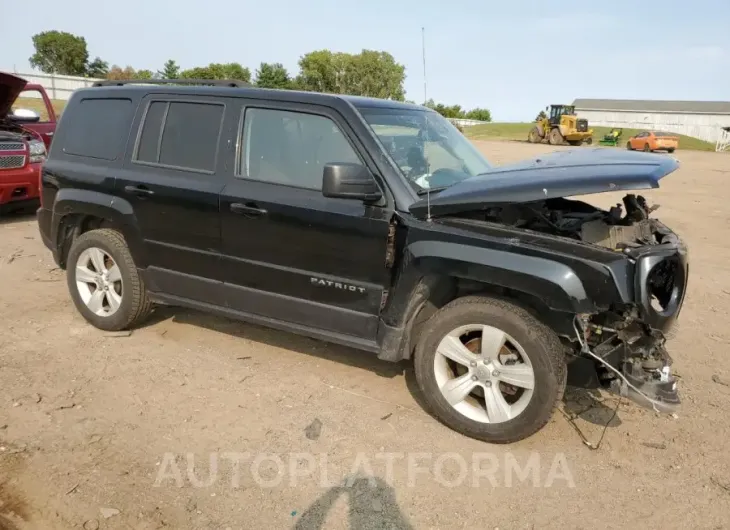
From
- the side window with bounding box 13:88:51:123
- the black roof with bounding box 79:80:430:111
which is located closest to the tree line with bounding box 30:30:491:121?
the side window with bounding box 13:88:51:123

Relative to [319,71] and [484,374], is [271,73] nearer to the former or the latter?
[319,71]

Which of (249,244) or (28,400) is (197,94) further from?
(28,400)

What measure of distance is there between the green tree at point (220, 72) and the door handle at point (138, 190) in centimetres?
6546

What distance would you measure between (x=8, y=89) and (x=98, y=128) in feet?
18.5

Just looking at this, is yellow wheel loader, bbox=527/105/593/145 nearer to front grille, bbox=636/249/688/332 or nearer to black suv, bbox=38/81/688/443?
black suv, bbox=38/81/688/443

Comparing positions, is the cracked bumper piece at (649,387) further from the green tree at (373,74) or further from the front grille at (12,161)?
the green tree at (373,74)

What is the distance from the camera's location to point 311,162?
12.0 feet

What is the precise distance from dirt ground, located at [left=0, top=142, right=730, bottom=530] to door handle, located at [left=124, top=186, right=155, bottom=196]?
3.93 ft

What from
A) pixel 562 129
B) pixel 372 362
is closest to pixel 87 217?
pixel 372 362

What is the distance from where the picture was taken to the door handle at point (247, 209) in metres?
3.71

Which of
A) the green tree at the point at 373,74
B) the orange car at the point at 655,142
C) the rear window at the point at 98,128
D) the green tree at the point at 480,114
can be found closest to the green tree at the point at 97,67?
the green tree at the point at 373,74

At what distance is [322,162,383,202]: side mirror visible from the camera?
314 cm

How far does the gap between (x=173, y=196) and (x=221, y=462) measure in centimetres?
197

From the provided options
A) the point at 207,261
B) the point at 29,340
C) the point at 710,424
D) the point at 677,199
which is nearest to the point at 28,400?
the point at 29,340
